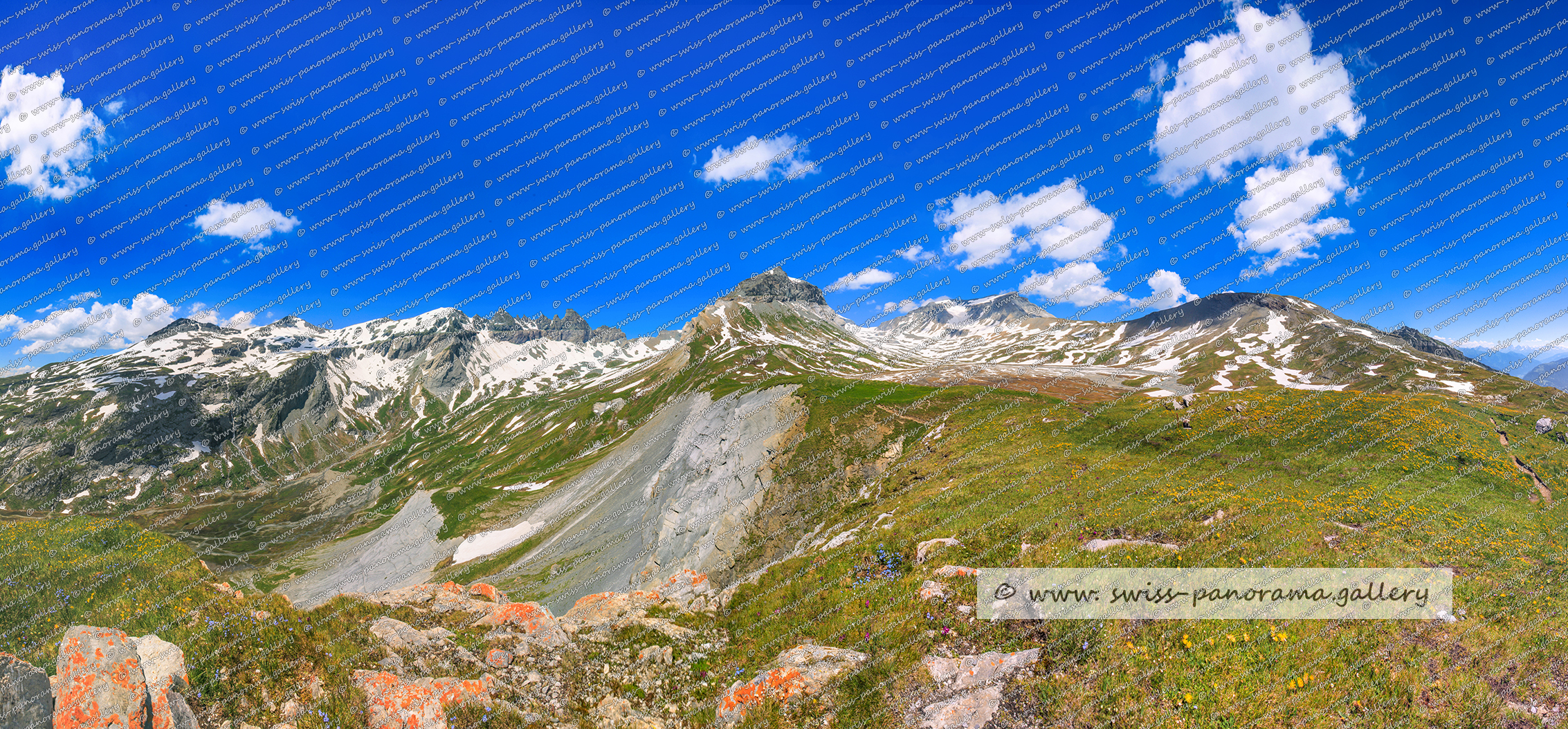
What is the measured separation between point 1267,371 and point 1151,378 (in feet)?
111

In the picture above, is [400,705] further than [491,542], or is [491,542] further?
[491,542]

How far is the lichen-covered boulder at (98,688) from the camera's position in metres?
8.20

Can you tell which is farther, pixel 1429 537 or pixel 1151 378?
pixel 1151 378

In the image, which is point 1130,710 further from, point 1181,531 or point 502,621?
point 502,621

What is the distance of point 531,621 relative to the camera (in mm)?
16422

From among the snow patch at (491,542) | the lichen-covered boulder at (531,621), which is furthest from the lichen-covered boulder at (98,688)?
the snow patch at (491,542)

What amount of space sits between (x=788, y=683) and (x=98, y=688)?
462 inches

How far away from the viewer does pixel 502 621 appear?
16.1 meters

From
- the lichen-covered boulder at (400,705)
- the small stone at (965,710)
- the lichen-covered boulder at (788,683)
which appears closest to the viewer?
the small stone at (965,710)

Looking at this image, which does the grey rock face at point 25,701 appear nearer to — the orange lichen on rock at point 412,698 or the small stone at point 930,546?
the orange lichen on rock at point 412,698

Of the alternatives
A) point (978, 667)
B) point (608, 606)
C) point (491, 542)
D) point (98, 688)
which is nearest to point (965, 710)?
point (978, 667)

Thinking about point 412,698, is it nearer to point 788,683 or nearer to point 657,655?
point 657,655

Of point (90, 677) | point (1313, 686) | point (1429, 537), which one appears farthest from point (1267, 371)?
point (90, 677)

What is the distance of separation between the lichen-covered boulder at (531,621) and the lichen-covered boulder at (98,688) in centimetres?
772
